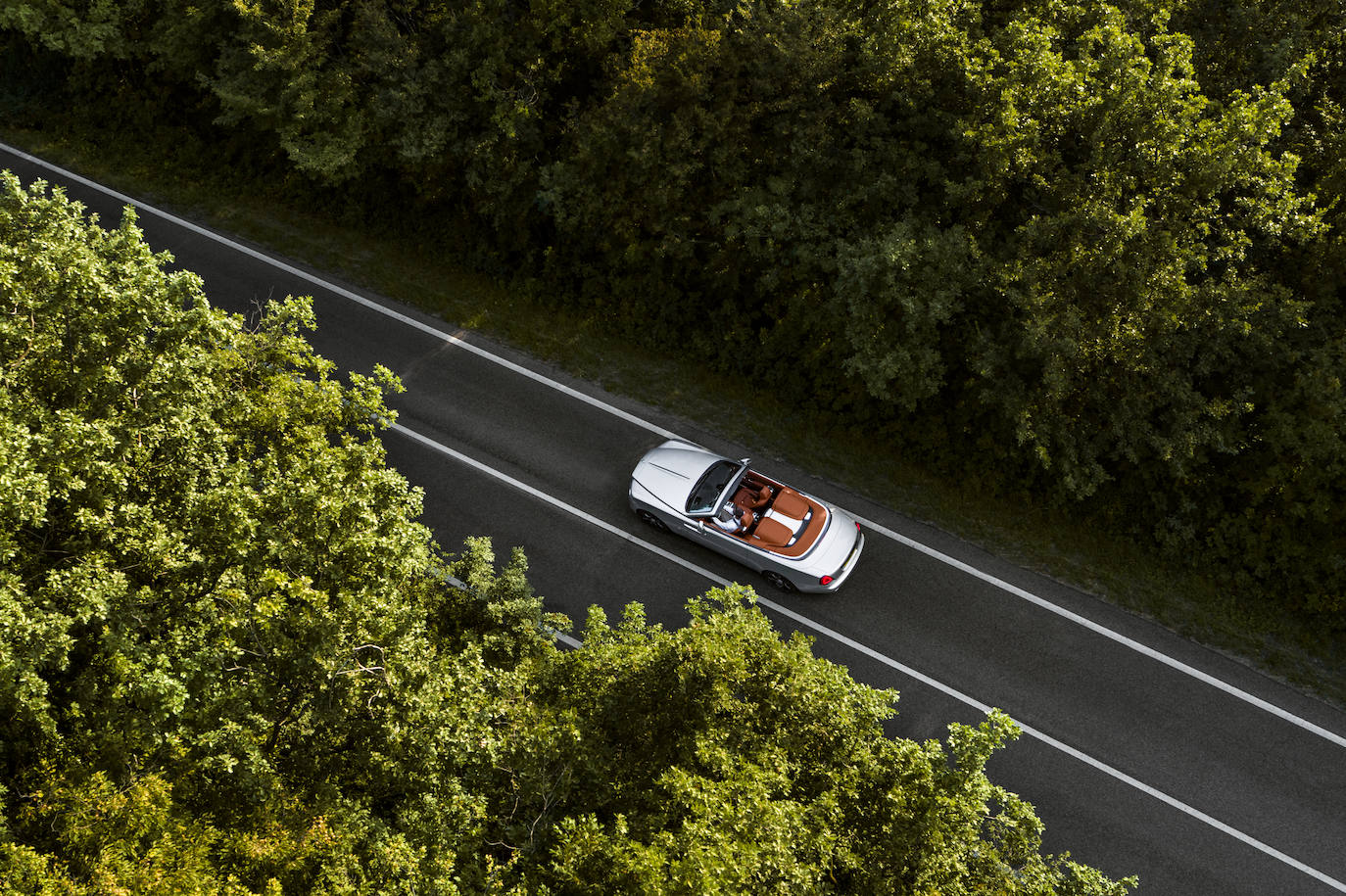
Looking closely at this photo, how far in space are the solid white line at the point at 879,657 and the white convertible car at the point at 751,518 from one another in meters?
0.53

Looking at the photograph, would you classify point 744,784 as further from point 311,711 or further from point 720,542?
point 720,542

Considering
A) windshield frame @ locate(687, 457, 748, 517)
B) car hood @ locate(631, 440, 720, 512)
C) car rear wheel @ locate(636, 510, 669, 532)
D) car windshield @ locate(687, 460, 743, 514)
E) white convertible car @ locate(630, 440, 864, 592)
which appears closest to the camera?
white convertible car @ locate(630, 440, 864, 592)

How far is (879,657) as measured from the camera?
14711mm

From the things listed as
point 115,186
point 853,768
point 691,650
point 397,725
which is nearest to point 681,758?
point 691,650

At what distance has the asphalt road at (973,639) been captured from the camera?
1315 cm

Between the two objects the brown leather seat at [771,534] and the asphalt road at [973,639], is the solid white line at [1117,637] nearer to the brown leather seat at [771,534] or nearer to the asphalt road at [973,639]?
the asphalt road at [973,639]

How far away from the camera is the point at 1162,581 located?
1552 centimetres

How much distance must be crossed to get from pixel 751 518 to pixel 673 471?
1.77 meters

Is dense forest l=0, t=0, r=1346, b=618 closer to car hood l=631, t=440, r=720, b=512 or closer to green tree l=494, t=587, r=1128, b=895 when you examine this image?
car hood l=631, t=440, r=720, b=512

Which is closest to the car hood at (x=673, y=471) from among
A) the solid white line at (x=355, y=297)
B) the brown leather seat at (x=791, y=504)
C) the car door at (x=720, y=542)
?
the car door at (x=720, y=542)

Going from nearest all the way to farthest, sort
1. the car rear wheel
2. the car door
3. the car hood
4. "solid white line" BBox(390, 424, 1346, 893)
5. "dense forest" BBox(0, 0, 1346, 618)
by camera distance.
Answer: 1. "solid white line" BBox(390, 424, 1346, 893)
2. "dense forest" BBox(0, 0, 1346, 618)
3. the car door
4. the car hood
5. the car rear wheel

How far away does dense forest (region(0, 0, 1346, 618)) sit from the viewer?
45.4 feet

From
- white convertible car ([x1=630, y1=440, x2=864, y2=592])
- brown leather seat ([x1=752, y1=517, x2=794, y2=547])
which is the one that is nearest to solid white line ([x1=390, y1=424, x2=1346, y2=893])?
white convertible car ([x1=630, y1=440, x2=864, y2=592])

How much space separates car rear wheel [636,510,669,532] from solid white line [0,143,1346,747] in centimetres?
206
